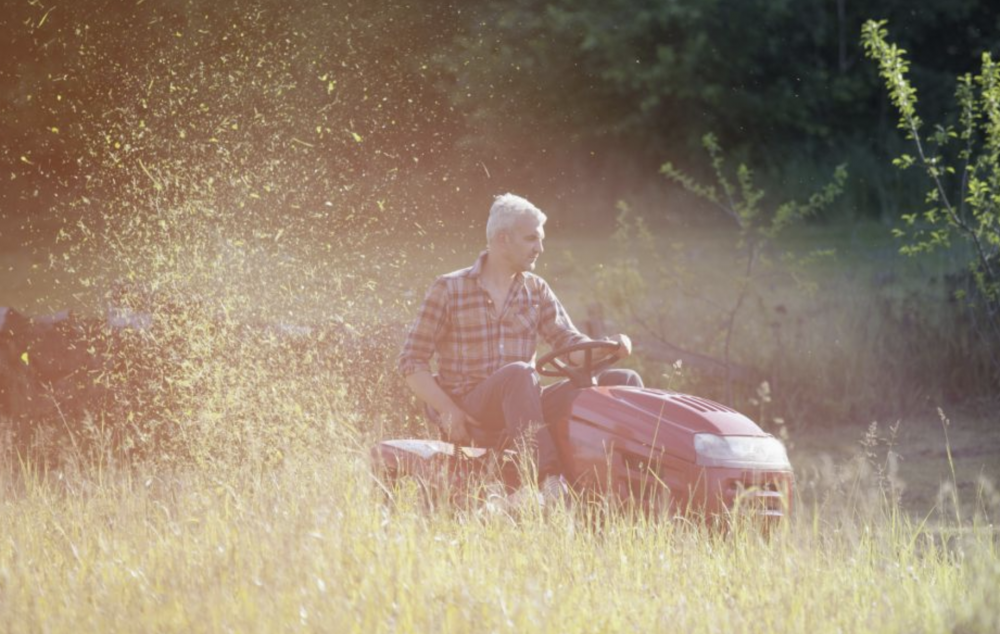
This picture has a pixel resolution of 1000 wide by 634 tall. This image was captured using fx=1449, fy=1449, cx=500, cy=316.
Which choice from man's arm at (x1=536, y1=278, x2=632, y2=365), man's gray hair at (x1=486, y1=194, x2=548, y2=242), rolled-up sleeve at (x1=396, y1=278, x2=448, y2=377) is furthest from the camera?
man's arm at (x1=536, y1=278, x2=632, y2=365)

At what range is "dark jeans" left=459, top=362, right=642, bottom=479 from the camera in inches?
209

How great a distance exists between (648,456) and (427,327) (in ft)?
3.65

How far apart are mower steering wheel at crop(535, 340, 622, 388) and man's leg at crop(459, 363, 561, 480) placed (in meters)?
0.11

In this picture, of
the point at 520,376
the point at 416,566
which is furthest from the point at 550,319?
the point at 416,566

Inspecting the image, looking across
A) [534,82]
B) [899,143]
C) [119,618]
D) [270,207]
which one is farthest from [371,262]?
[119,618]

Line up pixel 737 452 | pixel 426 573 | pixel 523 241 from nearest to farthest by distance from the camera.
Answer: pixel 426 573, pixel 737 452, pixel 523 241

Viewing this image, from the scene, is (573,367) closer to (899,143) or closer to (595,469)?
(595,469)

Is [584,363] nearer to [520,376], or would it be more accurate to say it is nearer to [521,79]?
[520,376]

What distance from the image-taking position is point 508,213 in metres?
5.66

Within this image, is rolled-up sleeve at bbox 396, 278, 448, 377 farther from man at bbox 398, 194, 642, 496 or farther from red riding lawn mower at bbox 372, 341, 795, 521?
red riding lawn mower at bbox 372, 341, 795, 521

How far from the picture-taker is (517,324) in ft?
19.3

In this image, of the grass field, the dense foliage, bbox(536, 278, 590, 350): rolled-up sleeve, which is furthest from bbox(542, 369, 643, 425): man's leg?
the dense foliage

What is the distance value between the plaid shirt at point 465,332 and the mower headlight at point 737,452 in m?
0.88

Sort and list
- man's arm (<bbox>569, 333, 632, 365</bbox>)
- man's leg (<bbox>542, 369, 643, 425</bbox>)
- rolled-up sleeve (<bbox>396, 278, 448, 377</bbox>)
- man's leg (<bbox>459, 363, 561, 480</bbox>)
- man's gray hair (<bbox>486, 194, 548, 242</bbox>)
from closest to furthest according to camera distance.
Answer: man's leg (<bbox>459, 363, 561, 480</bbox>) → man's arm (<bbox>569, 333, 632, 365</bbox>) → man's leg (<bbox>542, 369, 643, 425</bbox>) → man's gray hair (<bbox>486, 194, 548, 242</bbox>) → rolled-up sleeve (<bbox>396, 278, 448, 377</bbox>)
